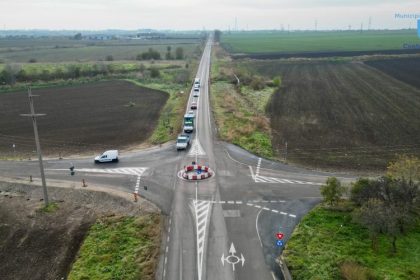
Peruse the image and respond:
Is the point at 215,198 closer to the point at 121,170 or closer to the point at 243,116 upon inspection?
Result: the point at 121,170

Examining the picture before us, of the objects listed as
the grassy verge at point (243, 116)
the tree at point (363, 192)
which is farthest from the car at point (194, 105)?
the tree at point (363, 192)

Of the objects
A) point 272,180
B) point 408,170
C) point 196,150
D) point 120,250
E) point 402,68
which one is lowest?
point 120,250

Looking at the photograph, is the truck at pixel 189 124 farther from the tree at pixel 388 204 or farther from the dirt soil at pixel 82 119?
the tree at pixel 388 204

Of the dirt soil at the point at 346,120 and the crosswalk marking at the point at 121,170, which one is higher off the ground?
the dirt soil at the point at 346,120

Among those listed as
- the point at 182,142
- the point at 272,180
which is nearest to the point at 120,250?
the point at 272,180

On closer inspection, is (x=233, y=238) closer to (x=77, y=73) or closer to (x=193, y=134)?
(x=193, y=134)

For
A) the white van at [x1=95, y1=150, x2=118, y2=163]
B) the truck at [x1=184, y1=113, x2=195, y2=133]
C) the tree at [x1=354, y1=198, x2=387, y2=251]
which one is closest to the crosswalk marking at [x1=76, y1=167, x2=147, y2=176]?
the white van at [x1=95, y1=150, x2=118, y2=163]
